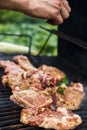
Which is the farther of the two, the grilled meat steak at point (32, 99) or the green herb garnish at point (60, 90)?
the green herb garnish at point (60, 90)

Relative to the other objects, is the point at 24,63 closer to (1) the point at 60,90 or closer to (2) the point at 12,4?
(1) the point at 60,90

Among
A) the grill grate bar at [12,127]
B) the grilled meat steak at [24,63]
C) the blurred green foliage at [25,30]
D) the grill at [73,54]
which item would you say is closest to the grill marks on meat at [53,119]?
the grill grate bar at [12,127]

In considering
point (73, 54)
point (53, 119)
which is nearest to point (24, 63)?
point (73, 54)

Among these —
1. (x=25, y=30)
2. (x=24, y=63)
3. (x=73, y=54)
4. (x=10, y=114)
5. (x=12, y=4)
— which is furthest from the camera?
(x=25, y=30)

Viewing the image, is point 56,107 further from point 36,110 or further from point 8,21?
point 8,21

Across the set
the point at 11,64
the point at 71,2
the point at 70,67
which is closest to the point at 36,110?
the point at 11,64

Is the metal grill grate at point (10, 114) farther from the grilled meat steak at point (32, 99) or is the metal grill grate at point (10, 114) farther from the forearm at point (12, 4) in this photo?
the forearm at point (12, 4)
